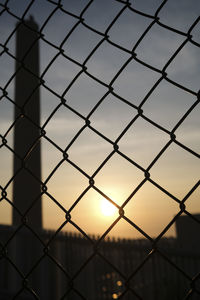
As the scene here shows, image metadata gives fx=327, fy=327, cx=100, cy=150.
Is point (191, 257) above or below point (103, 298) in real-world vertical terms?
above

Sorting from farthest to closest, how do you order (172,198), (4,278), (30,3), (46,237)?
(46,237), (4,278), (30,3), (172,198)

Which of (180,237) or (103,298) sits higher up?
(180,237)

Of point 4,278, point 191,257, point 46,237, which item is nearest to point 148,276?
point 191,257

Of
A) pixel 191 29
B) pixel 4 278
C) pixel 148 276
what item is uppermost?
pixel 191 29

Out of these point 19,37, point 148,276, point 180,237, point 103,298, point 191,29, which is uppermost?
point 19,37

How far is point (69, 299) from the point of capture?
591cm

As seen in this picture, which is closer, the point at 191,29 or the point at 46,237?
the point at 191,29

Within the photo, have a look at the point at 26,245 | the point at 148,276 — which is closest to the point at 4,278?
the point at 26,245

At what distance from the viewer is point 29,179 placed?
41.5ft

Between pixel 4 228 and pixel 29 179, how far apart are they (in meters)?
6.72

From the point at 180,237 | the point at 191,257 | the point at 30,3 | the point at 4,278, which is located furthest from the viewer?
the point at 180,237

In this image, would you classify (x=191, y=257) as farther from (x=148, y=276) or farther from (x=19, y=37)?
(x=19, y=37)

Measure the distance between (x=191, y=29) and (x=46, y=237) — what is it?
598cm

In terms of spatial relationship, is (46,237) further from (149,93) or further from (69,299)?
(149,93)
